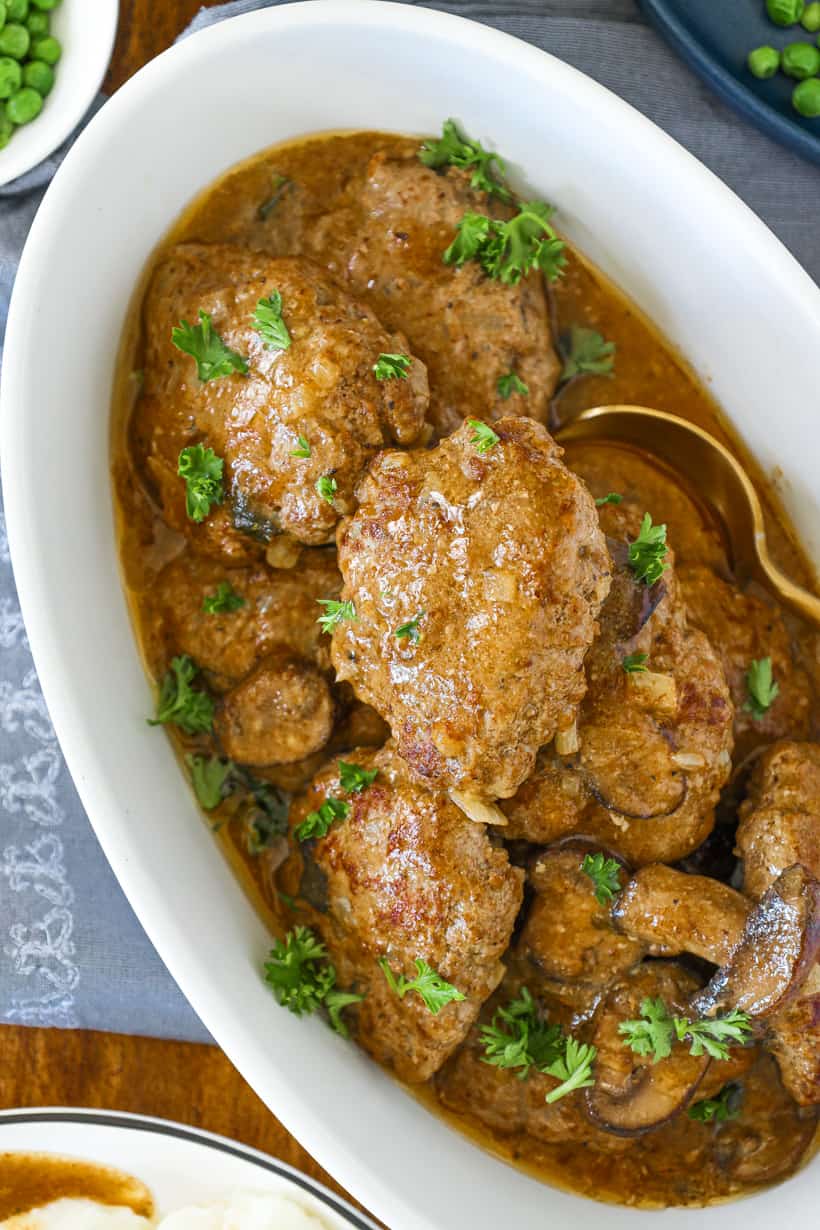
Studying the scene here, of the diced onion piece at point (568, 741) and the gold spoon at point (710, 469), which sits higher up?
the gold spoon at point (710, 469)

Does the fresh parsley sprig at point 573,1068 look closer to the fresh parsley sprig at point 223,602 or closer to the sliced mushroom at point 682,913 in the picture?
the sliced mushroom at point 682,913

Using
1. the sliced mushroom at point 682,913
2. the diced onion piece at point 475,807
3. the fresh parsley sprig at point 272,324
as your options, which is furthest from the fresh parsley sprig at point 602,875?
the fresh parsley sprig at point 272,324

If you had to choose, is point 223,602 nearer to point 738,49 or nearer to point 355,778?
point 355,778

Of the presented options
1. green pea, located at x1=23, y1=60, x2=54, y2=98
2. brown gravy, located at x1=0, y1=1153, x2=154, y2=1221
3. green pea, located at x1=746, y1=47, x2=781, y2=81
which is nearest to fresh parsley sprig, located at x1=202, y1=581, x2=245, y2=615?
green pea, located at x1=23, y1=60, x2=54, y2=98

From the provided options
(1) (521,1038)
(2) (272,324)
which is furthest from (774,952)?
(2) (272,324)

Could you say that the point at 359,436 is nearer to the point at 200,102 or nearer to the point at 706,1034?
the point at 200,102

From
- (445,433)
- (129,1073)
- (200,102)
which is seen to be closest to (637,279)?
(445,433)

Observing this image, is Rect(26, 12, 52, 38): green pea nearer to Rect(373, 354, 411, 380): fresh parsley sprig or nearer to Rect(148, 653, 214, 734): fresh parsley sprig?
Rect(373, 354, 411, 380): fresh parsley sprig
